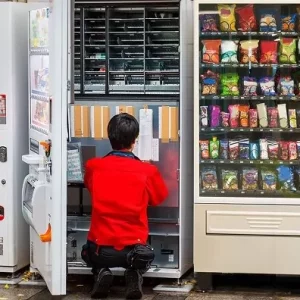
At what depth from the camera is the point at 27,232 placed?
719 centimetres

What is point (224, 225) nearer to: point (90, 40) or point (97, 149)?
point (97, 149)

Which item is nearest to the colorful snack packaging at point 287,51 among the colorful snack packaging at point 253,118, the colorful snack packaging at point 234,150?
the colorful snack packaging at point 253,118

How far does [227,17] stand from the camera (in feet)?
21.8

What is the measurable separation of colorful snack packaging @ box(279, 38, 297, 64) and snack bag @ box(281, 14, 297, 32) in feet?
0.29

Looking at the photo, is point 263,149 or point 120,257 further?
point 263,149

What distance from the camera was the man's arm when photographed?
6242mm

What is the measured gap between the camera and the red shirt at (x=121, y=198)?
616 cm

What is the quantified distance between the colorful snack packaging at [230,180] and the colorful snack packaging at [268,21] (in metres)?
1.31

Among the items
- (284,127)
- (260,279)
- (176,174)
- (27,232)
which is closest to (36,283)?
(27,232)

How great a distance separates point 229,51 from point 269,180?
47.2 inches

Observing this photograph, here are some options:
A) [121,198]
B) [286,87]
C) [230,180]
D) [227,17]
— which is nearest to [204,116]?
[230,180]

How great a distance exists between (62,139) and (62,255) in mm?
906

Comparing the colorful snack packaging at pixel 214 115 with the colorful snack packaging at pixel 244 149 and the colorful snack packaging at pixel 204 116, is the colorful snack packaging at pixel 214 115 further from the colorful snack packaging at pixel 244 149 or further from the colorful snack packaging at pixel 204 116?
the colorful snack packaging at pixel 244 149

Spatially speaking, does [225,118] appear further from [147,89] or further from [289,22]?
[289,22]
